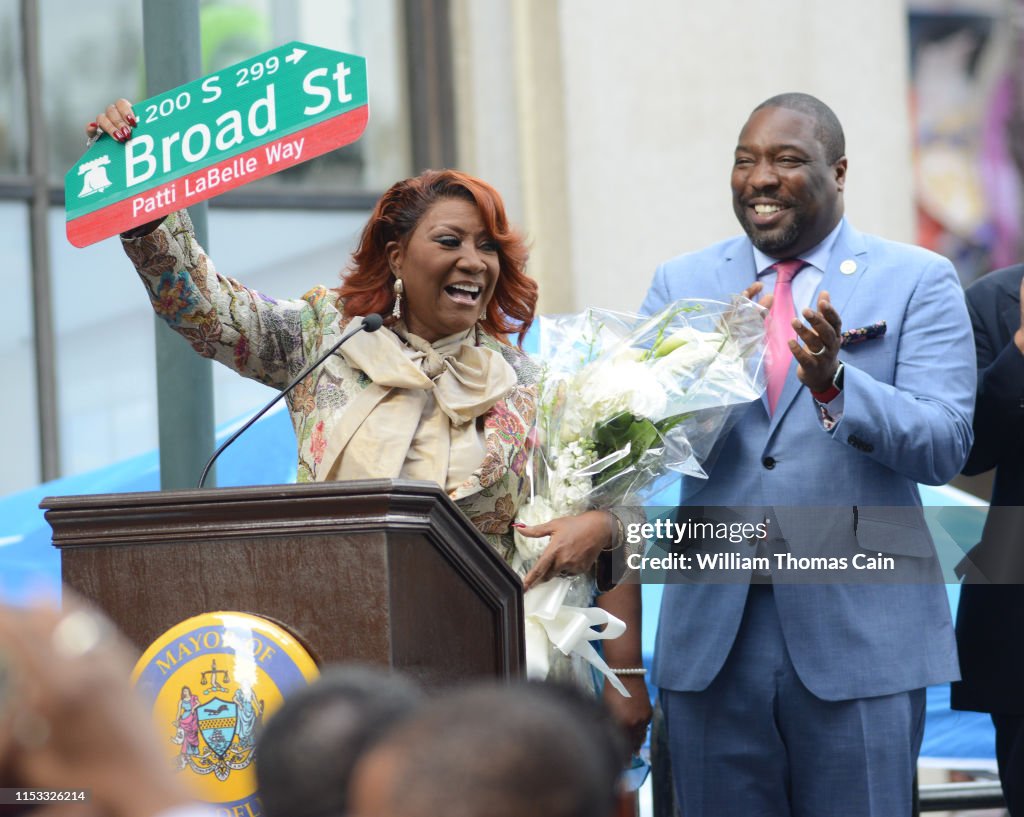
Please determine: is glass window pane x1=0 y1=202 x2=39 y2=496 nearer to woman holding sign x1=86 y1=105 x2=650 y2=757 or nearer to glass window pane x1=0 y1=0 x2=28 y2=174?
glass window pane x1=0 y1=0 x2=28 y2=174

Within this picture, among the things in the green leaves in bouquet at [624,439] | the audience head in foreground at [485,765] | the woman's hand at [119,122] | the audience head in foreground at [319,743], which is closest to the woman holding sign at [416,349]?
the woman's hand at [119,122]

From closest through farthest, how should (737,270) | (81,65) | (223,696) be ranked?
(223,696), (737,270), (81,65)

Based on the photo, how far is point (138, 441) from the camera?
7.98 meters

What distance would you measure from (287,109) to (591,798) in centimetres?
217

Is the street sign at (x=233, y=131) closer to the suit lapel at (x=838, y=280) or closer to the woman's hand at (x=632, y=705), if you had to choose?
the suit lapel at (x=838, y=280)

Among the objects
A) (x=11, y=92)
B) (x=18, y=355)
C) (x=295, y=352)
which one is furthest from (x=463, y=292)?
(x=11, y=92)

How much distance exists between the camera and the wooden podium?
2.73m

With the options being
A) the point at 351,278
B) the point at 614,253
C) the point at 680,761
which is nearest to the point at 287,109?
the point at 351,278

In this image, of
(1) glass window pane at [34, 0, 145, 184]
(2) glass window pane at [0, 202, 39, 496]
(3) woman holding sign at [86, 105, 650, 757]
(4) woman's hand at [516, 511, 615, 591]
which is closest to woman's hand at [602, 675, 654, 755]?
(3) woman holding sign at [86, 105, 650, 757]

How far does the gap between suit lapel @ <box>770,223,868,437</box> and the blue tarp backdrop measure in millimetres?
1105

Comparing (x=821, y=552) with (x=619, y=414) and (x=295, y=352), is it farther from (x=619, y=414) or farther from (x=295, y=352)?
(x=295, y=352)

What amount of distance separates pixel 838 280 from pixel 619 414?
74 cm

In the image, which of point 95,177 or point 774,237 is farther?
point 774,237

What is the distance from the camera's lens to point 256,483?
211 inches
